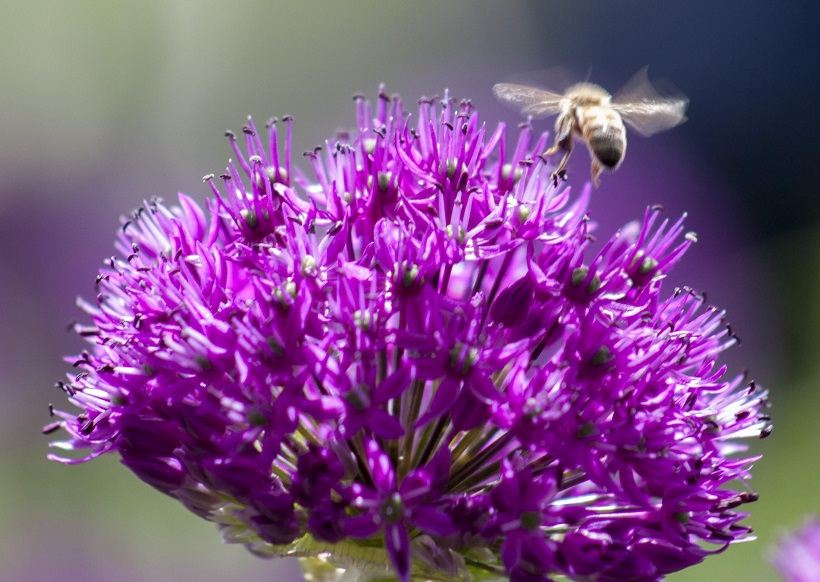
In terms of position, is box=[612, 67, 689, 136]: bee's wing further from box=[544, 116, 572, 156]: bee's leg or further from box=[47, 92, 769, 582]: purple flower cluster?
box=[47, 92, 769, 582]: purple flower cluster

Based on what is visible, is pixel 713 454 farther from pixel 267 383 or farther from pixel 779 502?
pixel 779 502

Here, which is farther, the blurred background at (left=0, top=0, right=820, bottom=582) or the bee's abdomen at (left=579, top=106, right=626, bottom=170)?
the blurred background at (left=0, top=0, right=820, bottom=582)

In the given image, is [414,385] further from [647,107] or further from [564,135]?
[647,107]

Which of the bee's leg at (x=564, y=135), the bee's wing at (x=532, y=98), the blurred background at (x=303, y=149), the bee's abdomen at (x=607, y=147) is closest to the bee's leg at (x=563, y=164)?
the bee's leg at (x=564, y=135)

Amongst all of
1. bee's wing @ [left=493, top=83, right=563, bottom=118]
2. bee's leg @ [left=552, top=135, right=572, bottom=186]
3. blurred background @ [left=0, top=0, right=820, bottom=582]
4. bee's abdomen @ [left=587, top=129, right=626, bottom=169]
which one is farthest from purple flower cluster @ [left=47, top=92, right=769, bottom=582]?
blurred background @ [left=0, top=0, right=820, bottom=582]

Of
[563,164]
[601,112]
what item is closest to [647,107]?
[601,112]

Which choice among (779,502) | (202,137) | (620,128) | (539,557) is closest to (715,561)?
(779,502)
